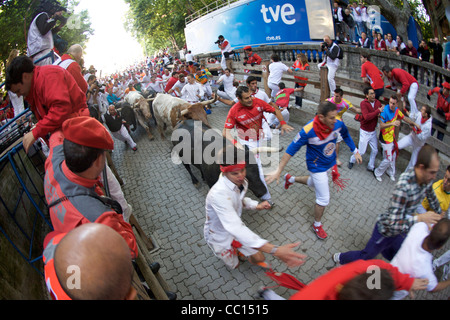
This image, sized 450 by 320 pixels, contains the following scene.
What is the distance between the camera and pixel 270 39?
1578 centimetres

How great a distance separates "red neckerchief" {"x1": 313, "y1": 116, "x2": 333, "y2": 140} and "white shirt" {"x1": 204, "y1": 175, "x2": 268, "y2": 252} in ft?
4.87

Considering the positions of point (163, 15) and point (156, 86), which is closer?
point (156, 86)

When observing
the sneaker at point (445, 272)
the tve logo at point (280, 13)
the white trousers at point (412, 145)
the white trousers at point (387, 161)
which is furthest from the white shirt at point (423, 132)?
the tve logo at point (280, 13)

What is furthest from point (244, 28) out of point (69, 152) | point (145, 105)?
point (69, 152)

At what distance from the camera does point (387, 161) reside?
538 centimetres

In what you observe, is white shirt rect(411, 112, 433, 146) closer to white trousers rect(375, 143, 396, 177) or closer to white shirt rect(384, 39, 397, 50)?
white trousers rect(375, 143, 396, 177)

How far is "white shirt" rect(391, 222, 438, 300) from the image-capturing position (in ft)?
8.39

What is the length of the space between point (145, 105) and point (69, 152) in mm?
7915

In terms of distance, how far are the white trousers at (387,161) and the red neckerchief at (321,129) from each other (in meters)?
2.33

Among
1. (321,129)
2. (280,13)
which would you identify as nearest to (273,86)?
(321,129)

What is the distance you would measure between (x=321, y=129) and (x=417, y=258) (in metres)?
2.07

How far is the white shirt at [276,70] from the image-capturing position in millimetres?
8328

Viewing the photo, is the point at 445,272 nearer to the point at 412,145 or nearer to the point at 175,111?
the point at 412,145

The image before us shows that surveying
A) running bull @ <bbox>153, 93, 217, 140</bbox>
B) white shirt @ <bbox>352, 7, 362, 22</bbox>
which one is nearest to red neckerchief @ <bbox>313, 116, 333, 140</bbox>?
running bull @ <bbox>153, 93, 217, 140</bbox>
